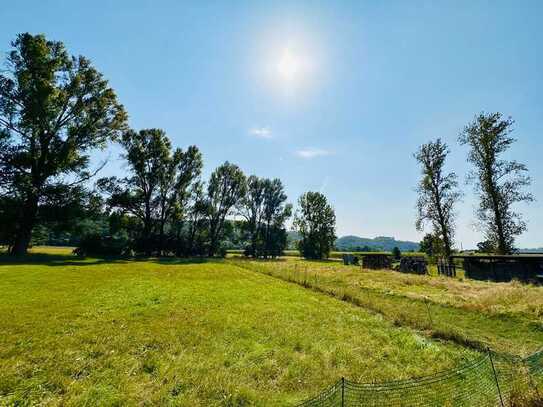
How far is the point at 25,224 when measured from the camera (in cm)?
2828

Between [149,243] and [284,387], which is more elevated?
[149,243]

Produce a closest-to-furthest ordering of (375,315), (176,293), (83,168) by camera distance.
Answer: (375,315) → (176,293) → (83,168)

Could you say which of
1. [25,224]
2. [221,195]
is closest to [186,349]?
[25,224]

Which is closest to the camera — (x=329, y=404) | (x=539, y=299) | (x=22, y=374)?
(x=329, y=404)

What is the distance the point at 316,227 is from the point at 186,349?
221 ft

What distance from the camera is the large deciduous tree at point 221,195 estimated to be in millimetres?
57344

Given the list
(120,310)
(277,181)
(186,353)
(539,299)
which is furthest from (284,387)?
(277,181)

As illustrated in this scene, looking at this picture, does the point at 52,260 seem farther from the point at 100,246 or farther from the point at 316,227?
the point at 316,227

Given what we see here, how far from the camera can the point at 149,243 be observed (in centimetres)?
4503

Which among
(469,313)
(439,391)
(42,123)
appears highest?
(42,123)

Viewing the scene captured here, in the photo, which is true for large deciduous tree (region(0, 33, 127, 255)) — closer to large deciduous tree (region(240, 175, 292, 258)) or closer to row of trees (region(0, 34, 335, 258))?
row of trees (region(0, 34, 335, 258))

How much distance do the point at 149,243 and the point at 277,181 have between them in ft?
119

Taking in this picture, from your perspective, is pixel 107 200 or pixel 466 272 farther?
pixel 107 200

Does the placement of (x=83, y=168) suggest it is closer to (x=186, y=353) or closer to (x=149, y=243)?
(x=149, y=243)
